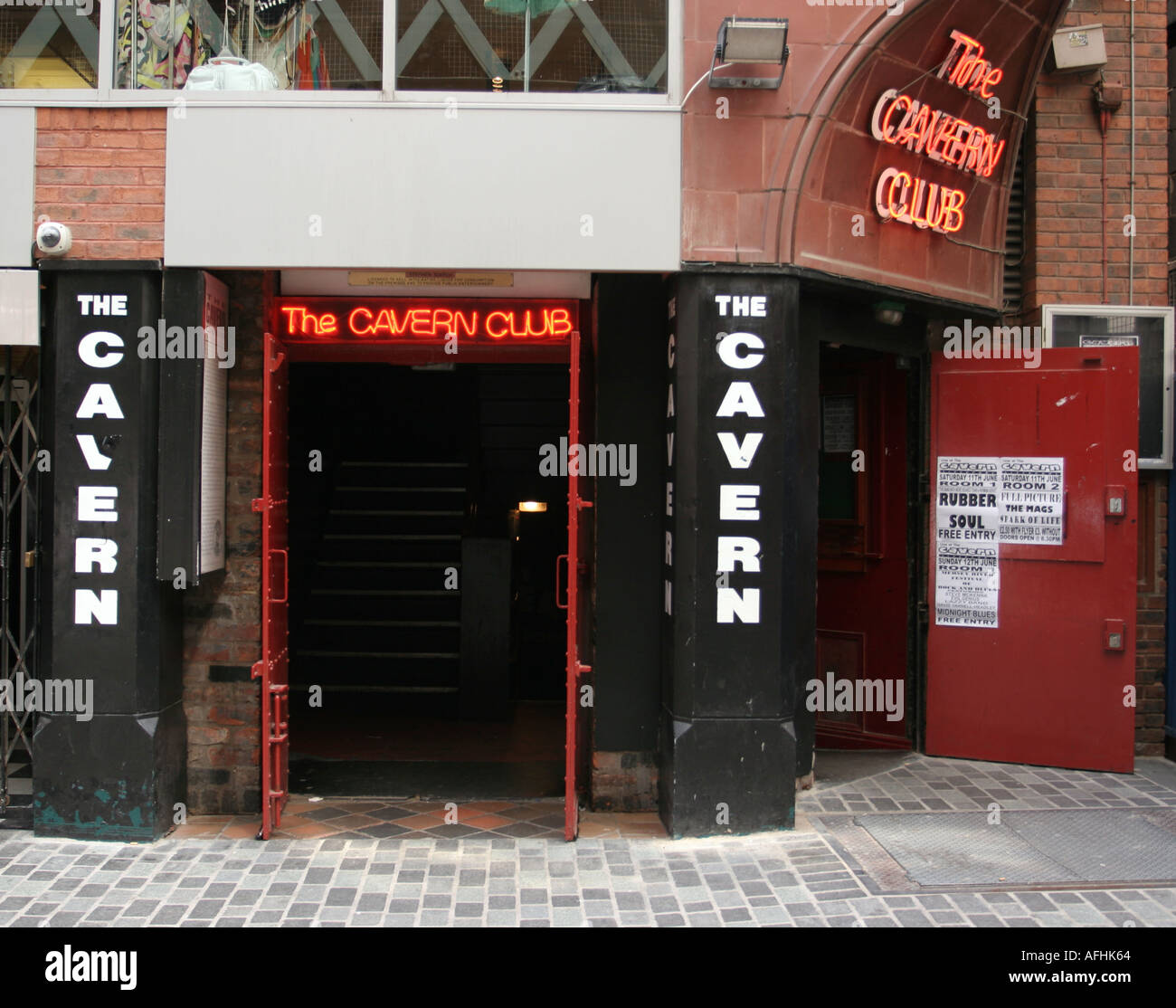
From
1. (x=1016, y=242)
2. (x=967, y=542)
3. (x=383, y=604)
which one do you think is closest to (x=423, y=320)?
(x=383, y=604)

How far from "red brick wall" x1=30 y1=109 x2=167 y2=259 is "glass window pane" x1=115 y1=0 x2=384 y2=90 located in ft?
1.03

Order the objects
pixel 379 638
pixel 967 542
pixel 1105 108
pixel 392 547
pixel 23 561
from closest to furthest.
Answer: pixel 23 561
pixel 967 542
pixel 1105 108
pixel 379 638
pixel 392 547

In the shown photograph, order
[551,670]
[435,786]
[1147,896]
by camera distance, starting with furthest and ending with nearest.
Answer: [551,670]
[435,786]
[1147,896]

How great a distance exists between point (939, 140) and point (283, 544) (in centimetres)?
510

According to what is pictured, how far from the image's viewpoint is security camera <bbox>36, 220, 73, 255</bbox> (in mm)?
5820

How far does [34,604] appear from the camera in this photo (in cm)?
621

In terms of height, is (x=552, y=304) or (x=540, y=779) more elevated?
(x=552, y=304)

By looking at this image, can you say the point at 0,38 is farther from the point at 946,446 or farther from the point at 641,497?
the point at 946,446

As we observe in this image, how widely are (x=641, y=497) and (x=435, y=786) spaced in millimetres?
2515

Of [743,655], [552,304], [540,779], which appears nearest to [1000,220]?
[552,304]

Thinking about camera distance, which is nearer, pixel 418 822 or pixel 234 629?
pixel 418 822

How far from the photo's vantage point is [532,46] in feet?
20.3

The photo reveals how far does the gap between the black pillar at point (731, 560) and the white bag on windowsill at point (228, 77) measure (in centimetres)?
288

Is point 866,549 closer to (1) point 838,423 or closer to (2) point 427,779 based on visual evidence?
(1) point 838,423
